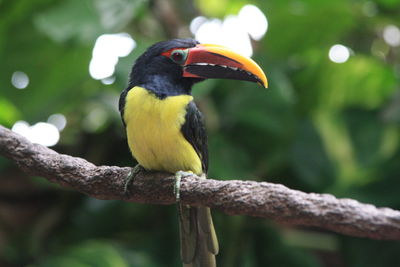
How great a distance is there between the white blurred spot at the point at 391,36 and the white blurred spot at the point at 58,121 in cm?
259

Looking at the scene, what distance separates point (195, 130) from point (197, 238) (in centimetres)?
40

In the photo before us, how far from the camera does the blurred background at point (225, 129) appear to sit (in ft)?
11.0

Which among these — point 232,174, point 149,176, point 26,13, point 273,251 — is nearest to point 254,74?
point 149,176

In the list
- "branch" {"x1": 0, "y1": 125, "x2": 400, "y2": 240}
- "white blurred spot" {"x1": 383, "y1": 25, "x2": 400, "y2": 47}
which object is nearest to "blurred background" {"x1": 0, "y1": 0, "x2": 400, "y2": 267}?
"white blurred spot" {"x1": 383, "y1": 25, "x2": 400, "y2": 47}

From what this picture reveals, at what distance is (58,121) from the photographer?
12.6ft

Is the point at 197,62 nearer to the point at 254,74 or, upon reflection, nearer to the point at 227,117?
the point at 254,74

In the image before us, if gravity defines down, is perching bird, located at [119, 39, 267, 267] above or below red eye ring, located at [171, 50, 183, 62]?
below

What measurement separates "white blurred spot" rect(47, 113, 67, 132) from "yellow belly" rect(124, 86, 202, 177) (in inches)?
66.3

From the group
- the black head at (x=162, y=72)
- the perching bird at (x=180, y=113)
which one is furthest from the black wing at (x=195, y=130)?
the black head at (x=162, y=72)

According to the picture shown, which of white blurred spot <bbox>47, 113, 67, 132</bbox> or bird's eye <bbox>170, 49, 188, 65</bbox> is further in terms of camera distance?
white blurred spot <bbox>47, 113, 67, 132</bbox>

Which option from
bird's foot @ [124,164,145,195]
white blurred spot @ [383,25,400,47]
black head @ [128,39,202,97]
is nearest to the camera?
bird's foot @ [124,164,145,195]

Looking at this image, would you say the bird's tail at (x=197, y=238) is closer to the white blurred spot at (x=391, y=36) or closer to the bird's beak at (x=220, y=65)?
the bird's beak at (x=220, y=65)

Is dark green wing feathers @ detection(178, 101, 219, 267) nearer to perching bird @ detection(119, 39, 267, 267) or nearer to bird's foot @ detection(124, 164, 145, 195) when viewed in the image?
perching bird @ detection(119, 39, 267, 267)

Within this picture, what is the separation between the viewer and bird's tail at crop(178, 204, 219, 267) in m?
2.16
